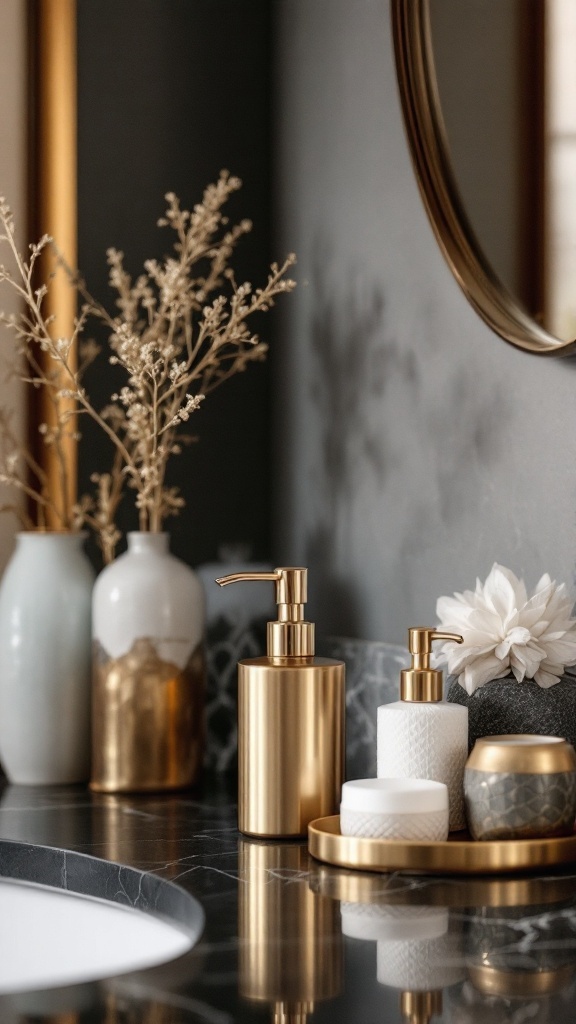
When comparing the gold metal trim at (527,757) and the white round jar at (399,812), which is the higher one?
the gold metal trim at (527,757)

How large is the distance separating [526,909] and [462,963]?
112 mm

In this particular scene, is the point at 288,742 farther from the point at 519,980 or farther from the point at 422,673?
the point at 519,980

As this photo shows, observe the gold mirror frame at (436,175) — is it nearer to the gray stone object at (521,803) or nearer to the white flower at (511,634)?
the white flower at (511,634)

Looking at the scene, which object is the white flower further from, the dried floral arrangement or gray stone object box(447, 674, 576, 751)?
the dried floral arrangement

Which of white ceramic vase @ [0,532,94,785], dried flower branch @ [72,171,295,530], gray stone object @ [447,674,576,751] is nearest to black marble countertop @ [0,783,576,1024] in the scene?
gray stone object @ [447,674,576,751]

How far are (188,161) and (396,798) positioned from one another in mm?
860

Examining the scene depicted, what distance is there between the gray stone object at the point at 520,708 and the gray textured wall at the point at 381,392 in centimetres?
13

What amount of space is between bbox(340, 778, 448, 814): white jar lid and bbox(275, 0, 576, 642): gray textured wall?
24 cm

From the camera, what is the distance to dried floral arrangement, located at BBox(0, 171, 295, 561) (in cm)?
126

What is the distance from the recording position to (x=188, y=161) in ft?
4.82

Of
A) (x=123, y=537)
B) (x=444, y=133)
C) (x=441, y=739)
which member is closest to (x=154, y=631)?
(x=123, y=537)

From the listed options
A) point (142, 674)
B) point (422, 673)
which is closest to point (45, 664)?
point (142, 674)

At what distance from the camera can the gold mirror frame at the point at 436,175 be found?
1092mm

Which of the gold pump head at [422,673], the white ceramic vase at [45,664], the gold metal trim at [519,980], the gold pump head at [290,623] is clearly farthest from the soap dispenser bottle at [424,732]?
the white ceramic vase at [45,664]
